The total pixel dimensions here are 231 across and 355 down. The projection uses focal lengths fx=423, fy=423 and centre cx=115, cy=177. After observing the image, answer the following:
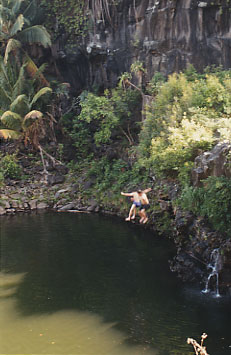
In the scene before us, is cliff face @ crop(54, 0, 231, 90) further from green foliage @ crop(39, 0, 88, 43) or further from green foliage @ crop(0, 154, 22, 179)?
green foliage @ crop(0, 154, 22, 179)

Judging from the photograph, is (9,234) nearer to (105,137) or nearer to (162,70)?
(105,137)

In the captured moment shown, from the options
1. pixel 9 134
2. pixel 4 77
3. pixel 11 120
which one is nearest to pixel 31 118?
pixel 11 120

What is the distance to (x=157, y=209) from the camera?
62.5ft

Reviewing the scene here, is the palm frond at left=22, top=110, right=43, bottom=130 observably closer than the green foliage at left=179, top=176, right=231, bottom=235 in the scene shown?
No

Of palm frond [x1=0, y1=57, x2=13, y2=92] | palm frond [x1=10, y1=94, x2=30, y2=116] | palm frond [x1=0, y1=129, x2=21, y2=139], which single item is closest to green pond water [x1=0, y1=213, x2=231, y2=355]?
palm frond [x1=0, y1=129, x2=21, y2=139]

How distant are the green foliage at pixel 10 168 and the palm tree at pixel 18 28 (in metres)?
6.35

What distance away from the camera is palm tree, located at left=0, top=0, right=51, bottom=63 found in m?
26.8

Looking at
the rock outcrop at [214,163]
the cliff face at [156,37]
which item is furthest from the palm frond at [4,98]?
the rock outcrop at [214,163]

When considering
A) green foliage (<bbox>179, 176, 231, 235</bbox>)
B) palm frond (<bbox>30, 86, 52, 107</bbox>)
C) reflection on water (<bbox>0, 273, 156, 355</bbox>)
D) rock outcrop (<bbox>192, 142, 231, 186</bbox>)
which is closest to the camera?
reflection on water (<bbox>0, 273, 156, 355</bbox>)

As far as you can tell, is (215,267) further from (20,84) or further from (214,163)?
(20,84)

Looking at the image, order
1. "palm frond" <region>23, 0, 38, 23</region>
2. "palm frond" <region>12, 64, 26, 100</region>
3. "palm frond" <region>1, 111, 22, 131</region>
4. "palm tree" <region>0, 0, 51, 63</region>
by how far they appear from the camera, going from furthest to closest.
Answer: "palm frond" <region>23, 0, 38, 23</region> → "palm frond" <region>12, 64, 26, 100</region> → "palm tree" <region>0, 0, 51, 63</region> → "palm frond" <region>1, 111, 22, 131</region>

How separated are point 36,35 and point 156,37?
813cm

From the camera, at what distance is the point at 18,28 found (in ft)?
87.7

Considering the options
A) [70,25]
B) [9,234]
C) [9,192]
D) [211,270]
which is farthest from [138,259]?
[70,25]
